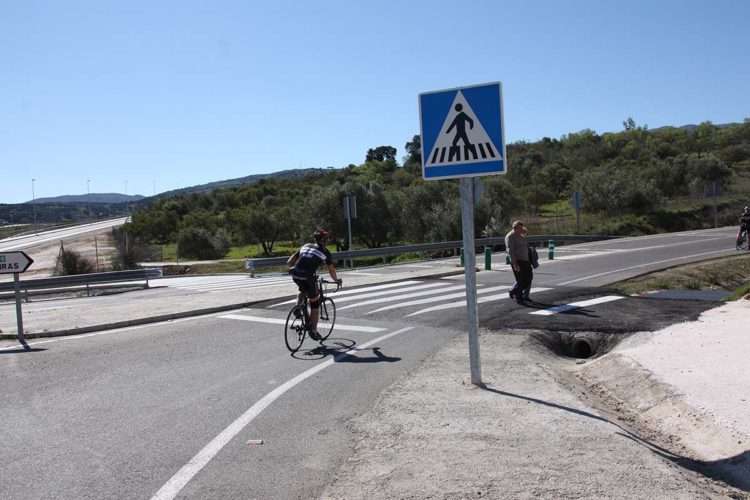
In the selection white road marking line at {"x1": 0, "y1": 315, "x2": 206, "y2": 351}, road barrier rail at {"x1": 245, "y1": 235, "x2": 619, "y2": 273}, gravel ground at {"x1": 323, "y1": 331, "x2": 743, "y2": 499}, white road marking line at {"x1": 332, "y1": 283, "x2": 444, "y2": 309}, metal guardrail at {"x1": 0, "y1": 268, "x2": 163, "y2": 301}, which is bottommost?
gravel ground at {"x1": 323, "y1": 331, "x2": 743, "y2": 499}

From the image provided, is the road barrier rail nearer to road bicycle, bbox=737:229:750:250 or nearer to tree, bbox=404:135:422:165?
road bicycle, bbox=737:229:750:250

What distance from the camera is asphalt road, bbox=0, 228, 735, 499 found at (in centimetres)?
450

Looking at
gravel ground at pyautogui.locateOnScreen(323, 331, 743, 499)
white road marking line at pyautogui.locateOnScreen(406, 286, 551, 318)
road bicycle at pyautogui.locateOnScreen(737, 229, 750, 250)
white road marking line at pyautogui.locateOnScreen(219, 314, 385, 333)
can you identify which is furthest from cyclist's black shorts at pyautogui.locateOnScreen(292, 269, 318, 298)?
road bicycle at pyautogui.locateOnScreen(737, 229, 750, 250)

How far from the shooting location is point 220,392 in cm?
679

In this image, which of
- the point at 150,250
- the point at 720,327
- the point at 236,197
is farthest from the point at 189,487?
the point at 236,197

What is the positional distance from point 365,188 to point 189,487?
46.9 m

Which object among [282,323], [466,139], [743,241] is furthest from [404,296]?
[743,241]

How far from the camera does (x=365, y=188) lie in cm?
5062

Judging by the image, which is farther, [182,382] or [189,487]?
[182,382]

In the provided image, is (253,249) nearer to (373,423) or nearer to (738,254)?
(738,254)

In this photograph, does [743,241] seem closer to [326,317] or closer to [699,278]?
[699,278]

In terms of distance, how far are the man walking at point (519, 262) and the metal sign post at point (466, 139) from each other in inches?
287

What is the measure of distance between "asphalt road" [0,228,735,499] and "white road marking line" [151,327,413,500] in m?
0.02

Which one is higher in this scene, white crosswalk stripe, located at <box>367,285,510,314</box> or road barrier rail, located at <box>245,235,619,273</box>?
road barrier rail, located at <box>245,235,619,273</box>
